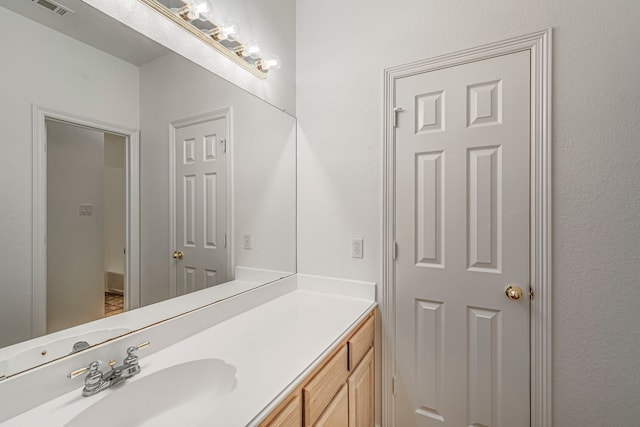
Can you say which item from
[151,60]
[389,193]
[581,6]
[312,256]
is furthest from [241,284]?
[581,6]

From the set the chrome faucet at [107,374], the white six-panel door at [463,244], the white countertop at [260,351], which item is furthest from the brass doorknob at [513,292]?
the chrome faucet at [107,374]

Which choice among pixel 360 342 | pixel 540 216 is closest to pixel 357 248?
pixel 360 342

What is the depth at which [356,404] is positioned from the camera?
52.6 inches

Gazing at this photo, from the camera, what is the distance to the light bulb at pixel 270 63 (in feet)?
5.09

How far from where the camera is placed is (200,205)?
4.10ft

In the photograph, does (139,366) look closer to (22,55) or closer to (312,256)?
(22,55)

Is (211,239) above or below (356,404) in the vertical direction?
above

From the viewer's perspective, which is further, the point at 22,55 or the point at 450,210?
the point at 450,210

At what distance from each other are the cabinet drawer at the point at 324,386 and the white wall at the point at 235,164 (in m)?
0.64

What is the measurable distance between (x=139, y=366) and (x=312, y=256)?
3.56 feet

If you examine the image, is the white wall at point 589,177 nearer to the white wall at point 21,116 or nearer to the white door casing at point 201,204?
the white door casing at point 201,204

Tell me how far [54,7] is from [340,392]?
1597 millimetres

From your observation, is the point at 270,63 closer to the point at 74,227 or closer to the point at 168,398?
the point at 74,227

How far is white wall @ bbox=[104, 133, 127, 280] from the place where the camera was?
95cm
